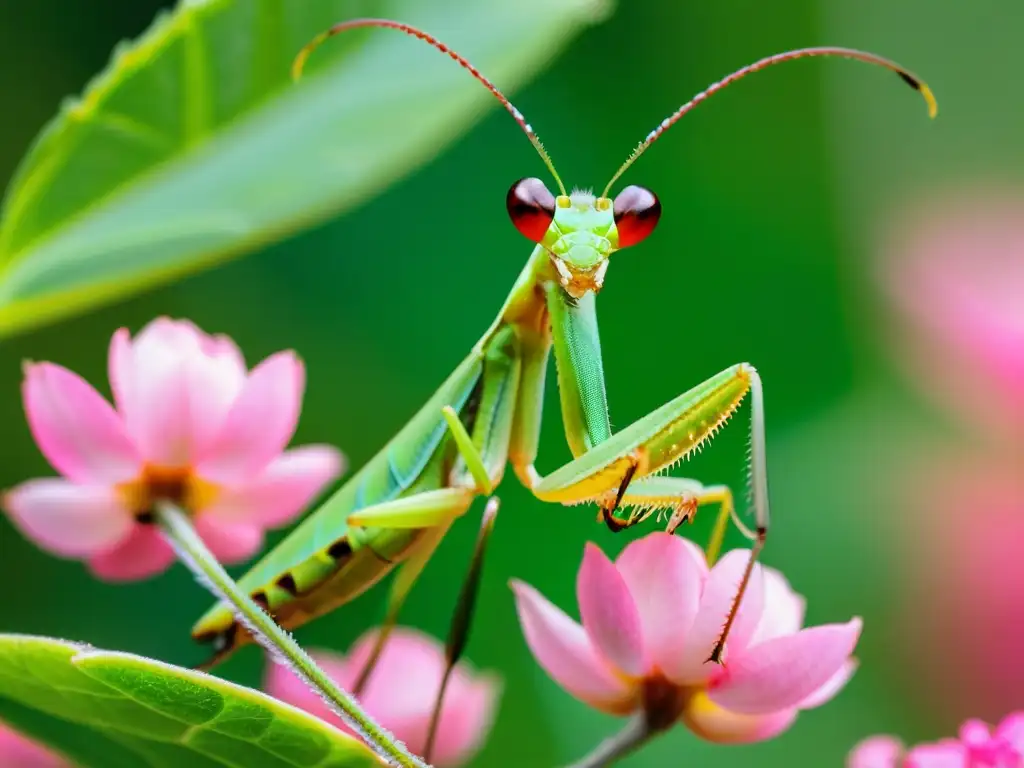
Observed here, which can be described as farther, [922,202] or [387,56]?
[922,202]

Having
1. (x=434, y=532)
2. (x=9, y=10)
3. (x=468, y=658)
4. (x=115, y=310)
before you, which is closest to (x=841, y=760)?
(x=468, y=658)

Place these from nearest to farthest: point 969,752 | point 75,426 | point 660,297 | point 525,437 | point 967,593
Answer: point 969,752
point 75,426
point 525,437
point 967,593
point 660,297

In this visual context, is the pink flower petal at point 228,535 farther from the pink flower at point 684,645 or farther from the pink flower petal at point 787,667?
the pink flower petal at point 787,667

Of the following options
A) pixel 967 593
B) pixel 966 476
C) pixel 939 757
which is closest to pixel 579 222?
pixel 939 757


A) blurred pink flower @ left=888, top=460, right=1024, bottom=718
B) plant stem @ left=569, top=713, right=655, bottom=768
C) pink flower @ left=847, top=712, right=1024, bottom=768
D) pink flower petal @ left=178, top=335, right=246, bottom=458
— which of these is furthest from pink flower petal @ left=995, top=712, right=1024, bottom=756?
blurred pink flower @ left=888, top=460, right=1024, bottom=718

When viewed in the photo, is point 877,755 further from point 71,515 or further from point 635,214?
point 71,515

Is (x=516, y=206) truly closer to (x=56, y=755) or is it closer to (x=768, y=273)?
(x=56, y=755)

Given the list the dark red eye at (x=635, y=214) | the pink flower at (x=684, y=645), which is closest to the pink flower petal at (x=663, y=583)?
the pink flower at (x=684, y=645)
